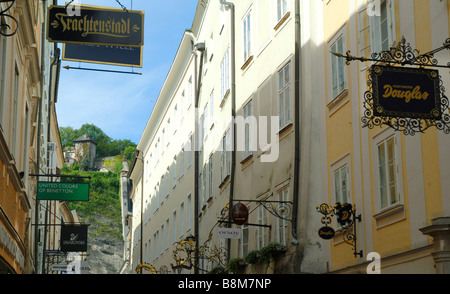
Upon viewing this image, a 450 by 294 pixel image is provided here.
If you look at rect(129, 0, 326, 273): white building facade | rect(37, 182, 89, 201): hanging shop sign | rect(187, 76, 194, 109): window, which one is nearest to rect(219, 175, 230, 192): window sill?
rect(129, 0, 326, 273): white building facade

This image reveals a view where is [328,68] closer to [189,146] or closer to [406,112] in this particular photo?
[406,112]

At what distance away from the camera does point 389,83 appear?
426 inches

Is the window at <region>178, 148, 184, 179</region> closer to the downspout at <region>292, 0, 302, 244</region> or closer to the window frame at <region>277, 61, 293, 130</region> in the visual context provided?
the window frame at <region>277, 61, 293, 130</region>

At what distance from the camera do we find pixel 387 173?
14531 millimetres

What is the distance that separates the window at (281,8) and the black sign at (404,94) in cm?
1062

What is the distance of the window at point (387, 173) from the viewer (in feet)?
46.6

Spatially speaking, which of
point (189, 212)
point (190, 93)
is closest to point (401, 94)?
point (189, 212)

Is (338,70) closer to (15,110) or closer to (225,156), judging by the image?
(15,110)

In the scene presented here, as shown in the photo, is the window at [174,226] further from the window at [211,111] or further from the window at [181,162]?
A: the window at [211,111]

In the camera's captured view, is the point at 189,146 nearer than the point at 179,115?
Yes

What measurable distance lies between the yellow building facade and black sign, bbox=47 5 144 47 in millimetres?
4435
